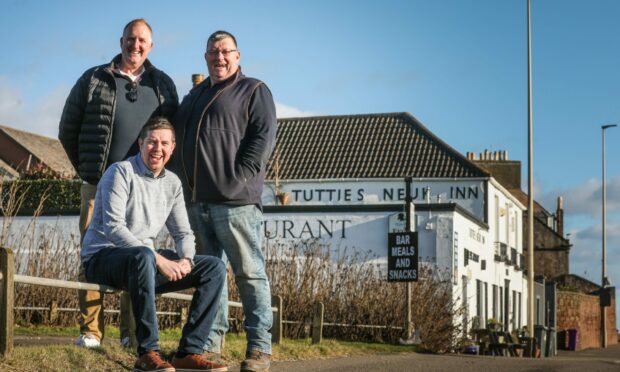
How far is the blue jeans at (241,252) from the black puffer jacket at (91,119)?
32.4 inches

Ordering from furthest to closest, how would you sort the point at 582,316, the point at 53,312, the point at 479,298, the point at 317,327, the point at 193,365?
the point at 582,316 < the point at 479,298 < the point at 317,327 < the point at 53,312 < the point at 193,365

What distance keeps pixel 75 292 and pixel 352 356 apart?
4.15 metres

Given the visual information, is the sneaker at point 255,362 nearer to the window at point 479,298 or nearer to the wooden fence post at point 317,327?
the wooden fence post at point 317,327

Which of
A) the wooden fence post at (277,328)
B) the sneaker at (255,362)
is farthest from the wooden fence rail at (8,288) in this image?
the wooden fence post at (277,328)

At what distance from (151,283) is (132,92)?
1893 millimetres

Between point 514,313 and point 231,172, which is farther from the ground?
point 231,172

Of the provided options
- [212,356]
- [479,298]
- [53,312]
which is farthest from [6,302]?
[479,298]

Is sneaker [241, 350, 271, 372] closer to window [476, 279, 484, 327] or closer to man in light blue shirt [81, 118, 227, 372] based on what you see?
man in light blue shirt [81, 118, 227, 372]

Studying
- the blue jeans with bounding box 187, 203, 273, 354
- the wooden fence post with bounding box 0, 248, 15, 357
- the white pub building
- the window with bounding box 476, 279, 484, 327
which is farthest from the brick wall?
the wooden fence post with bounding box 0, 248, 15, 357

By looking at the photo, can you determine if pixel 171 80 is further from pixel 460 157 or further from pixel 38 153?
pixel 38 153

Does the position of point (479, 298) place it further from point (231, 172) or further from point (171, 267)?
point (171, 267)

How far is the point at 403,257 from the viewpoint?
21.8 meters

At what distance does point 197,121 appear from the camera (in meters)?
8.36

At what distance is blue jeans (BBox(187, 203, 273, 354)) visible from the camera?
8258 mm
